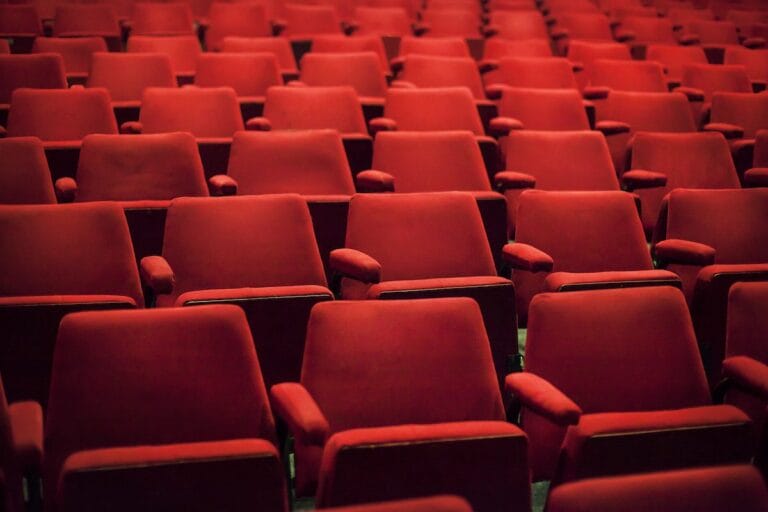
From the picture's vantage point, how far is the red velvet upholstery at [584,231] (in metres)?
0.71

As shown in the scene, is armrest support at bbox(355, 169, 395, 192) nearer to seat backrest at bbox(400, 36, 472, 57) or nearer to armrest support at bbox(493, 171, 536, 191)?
armrest support at bbox(493, 171, 536, 191)

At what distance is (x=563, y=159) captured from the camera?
2.99 ft

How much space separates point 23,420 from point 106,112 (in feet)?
2.11

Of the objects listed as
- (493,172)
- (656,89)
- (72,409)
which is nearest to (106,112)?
(493,172)

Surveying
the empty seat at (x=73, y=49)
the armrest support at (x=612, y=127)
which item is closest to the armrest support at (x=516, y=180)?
the armrest support at (x=612, y=127)

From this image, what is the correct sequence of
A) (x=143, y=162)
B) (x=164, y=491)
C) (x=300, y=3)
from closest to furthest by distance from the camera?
(x=164, y=491) → (x=143, y=162) → (x=300, y=3)

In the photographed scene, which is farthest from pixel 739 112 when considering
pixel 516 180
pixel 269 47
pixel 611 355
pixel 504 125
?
pixel 611 355

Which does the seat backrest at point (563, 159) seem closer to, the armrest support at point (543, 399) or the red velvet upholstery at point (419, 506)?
the armrest support at point (543, 399)

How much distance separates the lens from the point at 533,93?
111cm

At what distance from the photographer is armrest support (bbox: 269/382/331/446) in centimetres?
41

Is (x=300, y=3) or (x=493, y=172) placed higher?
(x=300, y=3)

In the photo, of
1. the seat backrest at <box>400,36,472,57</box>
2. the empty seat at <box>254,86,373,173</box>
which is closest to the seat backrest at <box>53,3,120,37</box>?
the seat backrest at <box>400,36,472,57</box>

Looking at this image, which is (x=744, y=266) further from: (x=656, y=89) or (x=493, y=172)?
(x=656, y=89)

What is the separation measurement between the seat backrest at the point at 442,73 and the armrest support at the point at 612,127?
8.2 inches
